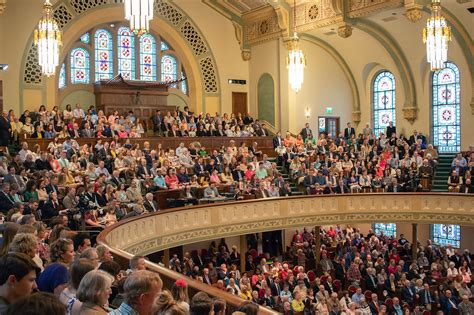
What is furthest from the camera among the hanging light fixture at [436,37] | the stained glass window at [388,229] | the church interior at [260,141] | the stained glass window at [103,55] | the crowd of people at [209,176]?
the stained glass window at [103,55]

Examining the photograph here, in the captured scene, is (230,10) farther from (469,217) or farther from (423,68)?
(469,217)

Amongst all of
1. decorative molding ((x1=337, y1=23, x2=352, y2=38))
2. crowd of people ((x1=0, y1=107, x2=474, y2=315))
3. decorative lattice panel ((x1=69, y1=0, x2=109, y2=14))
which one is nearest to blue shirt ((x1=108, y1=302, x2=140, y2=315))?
crowd of people ((x1=0, y1=107, x2=474, y2=315))

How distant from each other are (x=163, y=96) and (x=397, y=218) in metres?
10.6

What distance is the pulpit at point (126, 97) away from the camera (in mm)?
22812

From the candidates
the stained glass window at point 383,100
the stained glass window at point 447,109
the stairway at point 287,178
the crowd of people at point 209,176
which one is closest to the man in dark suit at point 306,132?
the crowd of people at point 209,176

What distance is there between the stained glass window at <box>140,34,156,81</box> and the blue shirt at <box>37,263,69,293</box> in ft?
71.0

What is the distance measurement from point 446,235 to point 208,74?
37.9 feet

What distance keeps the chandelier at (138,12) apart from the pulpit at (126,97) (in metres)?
12.1

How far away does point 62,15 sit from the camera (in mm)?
22375

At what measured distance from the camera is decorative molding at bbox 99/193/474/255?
15023mm

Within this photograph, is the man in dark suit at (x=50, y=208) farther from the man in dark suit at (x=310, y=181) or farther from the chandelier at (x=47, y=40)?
the man in dark suit at (x=310, y=181)

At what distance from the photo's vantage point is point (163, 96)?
2403cm

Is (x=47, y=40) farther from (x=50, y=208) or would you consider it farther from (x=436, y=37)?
(x=436, y=37)

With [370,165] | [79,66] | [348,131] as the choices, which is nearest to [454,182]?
[370,165]
